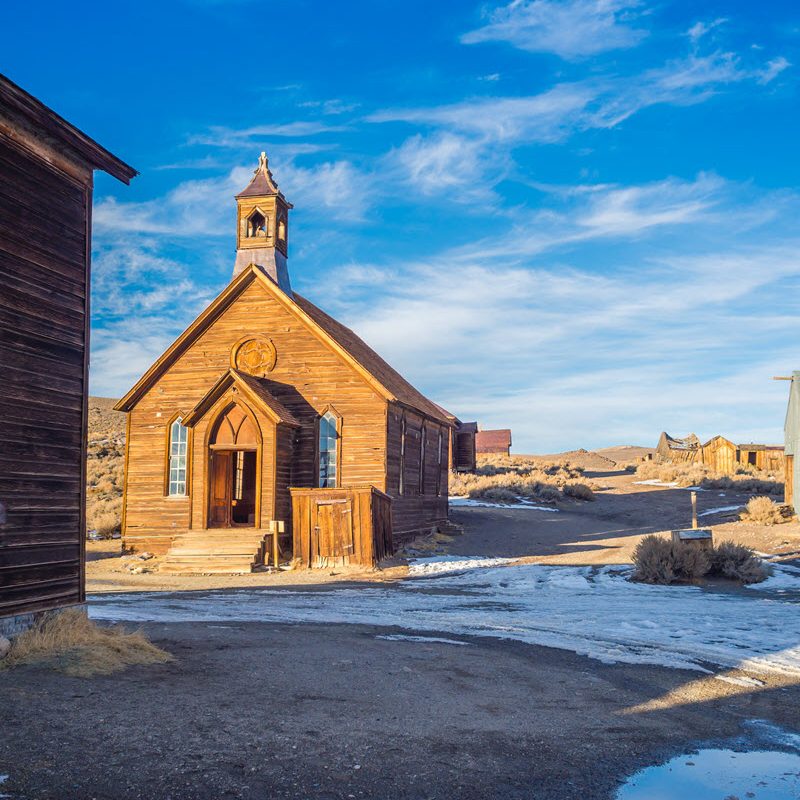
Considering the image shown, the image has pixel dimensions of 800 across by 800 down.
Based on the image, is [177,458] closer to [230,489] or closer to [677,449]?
[230,489]

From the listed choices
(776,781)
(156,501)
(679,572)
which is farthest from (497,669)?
(156,501)

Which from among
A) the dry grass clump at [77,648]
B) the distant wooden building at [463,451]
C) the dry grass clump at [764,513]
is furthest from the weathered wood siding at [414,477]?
the distant wooden building at [463,451]

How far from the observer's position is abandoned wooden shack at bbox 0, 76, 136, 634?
27.3 ft

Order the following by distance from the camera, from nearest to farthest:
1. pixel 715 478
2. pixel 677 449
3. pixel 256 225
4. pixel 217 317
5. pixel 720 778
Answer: pixel 720 778, pixel 217 317, pixel 256 225, pixel 715 478, pixel 677 449

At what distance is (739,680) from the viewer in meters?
8.16

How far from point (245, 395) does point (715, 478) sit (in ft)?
98.9

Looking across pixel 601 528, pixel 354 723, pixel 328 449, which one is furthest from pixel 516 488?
pixel 354 723

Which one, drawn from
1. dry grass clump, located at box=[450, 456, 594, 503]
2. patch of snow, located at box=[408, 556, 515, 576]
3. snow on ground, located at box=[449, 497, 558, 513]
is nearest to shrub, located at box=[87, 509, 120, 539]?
patch of snow, located at box=[408, 556, 515, 576]

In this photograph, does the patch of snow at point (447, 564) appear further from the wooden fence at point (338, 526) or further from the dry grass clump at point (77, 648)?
the dry grass clump at point (77, 648)

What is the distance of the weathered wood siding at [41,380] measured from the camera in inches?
328

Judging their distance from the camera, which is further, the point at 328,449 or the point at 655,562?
the point at 328,449

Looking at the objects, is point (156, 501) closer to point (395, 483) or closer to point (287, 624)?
point (395, 483)

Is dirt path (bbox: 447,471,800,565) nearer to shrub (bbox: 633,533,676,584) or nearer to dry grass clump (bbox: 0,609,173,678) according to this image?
shrub (bbox: 633,533,676,584)

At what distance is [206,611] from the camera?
12.1 metres
